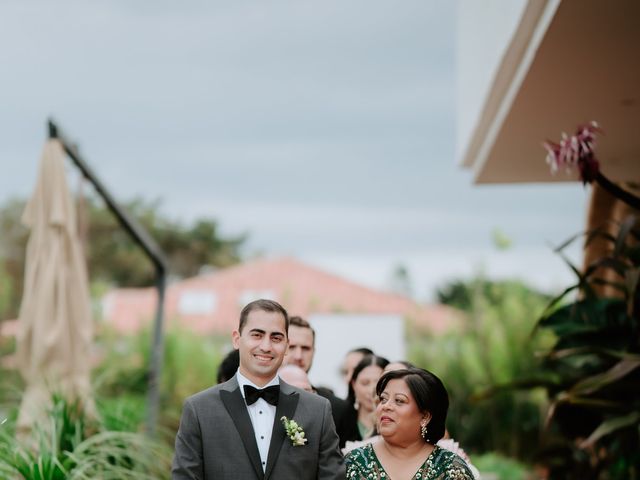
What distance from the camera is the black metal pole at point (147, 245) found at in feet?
24.9

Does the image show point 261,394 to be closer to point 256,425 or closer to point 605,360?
point 256,425

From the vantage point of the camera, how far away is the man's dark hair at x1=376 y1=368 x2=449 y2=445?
11.5ft

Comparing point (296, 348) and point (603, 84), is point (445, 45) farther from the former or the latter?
point (296, 348)

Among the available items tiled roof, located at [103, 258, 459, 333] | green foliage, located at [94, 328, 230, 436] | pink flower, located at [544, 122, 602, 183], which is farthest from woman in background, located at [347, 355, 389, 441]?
tiled roof, located at [103, 258, 459, 333]

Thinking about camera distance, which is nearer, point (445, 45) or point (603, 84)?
point (603, 84)

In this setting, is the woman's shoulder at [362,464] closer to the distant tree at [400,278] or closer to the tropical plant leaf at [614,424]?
the tropical plant leaf at [614,424]

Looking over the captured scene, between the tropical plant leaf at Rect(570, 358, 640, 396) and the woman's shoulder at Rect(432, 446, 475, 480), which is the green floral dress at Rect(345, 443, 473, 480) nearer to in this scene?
the woman's shoulder at Rect(432, 446, 475, 480)

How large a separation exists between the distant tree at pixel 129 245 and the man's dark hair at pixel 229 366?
25.5 metres

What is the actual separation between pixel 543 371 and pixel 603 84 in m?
7.58

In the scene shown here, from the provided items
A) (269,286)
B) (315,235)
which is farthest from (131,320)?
(315,235)

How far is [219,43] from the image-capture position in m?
32.4

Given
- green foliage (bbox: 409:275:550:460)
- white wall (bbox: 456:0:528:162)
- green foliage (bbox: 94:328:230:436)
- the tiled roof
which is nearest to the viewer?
white wall (bbox: 456:0:528:162)

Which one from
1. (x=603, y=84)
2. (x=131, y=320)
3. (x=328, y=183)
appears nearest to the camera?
(x=603, y=84)

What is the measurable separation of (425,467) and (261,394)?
2.29 ft
